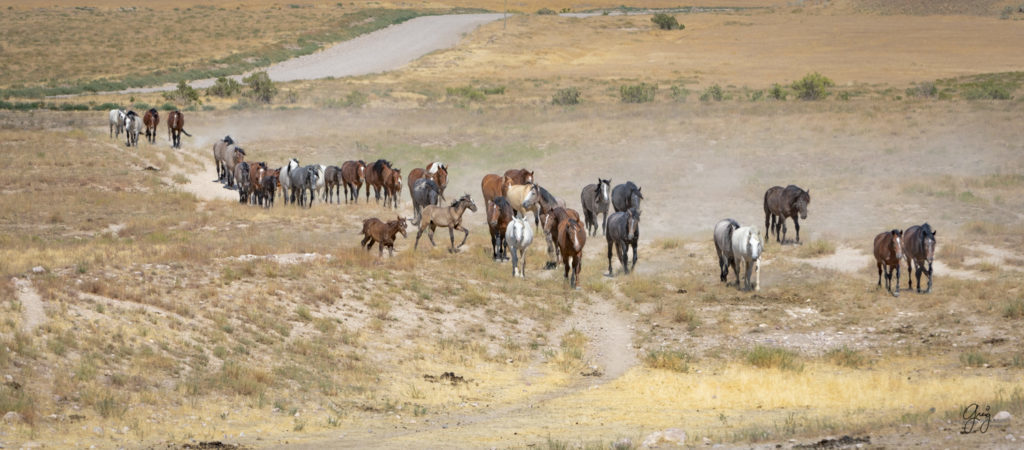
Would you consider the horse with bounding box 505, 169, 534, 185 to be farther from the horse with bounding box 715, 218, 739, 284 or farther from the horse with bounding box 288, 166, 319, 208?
the horse with bounding box 715, 218, 739, 284

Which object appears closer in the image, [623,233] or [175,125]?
[623,233]

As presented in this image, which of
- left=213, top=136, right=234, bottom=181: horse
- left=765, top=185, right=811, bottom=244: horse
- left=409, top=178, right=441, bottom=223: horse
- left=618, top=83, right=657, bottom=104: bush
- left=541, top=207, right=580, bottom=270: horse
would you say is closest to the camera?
left=541, top=207, right=580, bottom=270: horse

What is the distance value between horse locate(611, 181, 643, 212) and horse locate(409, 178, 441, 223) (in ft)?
18.4

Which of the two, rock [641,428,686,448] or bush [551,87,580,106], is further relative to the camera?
bush [551,87,580,106]

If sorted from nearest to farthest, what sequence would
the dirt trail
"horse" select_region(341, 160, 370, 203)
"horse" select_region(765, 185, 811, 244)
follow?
the dirt trail → "horse" select_region(765, 185, 811, 244) → "horse" select_region(341, 160, 370, 203)

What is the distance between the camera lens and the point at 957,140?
44.7m

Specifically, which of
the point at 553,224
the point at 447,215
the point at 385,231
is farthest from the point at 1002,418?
the point at 447,215

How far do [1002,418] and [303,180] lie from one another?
91.9 feet

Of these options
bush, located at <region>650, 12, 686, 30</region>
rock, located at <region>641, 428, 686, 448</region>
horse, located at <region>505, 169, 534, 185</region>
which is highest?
bush, located at <region>650, 12, 686, 30</region>

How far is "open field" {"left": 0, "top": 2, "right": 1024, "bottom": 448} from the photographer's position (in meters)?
→ 14.5

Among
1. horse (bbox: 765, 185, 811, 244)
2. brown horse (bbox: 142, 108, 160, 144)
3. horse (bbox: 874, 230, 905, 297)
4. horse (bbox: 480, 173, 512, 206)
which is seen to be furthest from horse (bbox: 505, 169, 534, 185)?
brown horse (bbox: 142, 108, 160, 144)

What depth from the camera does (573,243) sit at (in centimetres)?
2447

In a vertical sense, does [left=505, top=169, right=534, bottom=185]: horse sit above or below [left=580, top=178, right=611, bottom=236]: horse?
above

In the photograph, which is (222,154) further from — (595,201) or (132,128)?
(595,201)
